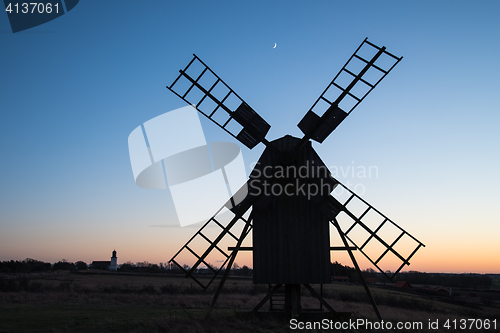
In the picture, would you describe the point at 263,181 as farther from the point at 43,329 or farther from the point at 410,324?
the point at 43,329

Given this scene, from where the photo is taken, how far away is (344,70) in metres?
14.2

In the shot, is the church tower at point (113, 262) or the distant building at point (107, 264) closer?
the distant building at point (107, 264)

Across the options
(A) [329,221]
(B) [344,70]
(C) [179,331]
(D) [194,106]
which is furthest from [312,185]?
(C) [179,331]

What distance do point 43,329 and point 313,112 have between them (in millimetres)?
12494

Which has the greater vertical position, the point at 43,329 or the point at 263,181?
the point at 263,181

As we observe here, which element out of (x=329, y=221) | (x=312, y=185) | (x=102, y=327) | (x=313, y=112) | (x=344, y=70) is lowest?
(x=102, y=327)

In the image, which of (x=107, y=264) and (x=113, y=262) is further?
(x=107, y=264)

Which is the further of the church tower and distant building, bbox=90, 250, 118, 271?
the church tower

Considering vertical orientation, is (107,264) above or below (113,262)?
below

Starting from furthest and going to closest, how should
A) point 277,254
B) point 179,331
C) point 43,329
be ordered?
point 277,254 < point 43,329 < point 179,331

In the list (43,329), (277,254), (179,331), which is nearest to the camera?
(179,331)

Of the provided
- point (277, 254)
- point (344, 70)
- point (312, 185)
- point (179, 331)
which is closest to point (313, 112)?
point (344, 70)

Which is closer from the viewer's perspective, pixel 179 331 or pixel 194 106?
pixel 179 331

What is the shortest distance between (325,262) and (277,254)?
181cm
